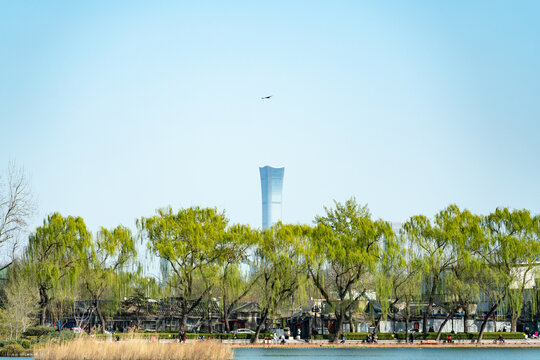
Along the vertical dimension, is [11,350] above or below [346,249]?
below

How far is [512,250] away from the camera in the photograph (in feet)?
191

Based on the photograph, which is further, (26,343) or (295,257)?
(295,257)

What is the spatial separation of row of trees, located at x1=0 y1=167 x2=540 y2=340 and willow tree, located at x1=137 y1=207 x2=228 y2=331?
84 mm

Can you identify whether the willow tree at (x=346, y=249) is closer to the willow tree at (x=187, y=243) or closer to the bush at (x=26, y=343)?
the willow tree at (x=187, y=243)

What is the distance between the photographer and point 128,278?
58.1m

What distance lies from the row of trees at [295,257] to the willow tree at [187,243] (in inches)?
3.3

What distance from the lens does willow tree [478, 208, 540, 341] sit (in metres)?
58.4

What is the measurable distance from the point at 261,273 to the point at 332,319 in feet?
47.0

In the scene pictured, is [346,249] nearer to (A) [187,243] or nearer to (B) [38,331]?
(A) [187,243]

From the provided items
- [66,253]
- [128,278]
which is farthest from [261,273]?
[66,253]

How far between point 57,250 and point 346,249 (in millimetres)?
23220

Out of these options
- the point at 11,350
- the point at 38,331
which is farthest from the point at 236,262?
the point at 11,350

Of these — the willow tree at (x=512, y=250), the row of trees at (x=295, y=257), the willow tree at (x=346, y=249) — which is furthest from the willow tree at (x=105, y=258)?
the willow tree at (x=512, y=250)

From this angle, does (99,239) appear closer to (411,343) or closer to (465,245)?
(411,343)
